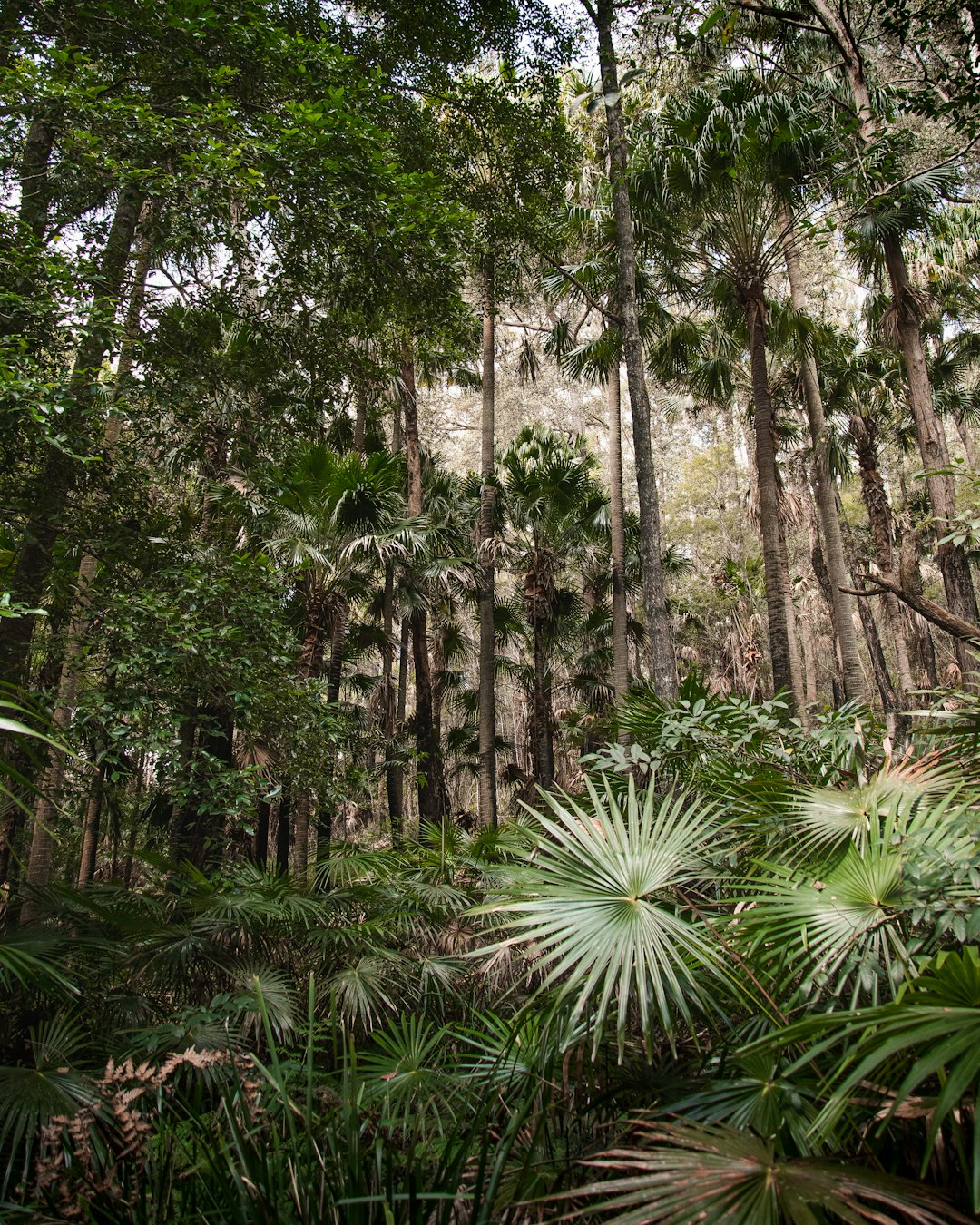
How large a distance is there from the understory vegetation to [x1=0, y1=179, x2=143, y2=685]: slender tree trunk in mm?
39

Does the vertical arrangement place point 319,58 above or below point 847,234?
below

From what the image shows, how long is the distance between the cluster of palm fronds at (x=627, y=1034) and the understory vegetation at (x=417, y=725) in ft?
0.08

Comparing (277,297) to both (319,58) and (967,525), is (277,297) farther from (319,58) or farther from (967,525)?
(967,525)

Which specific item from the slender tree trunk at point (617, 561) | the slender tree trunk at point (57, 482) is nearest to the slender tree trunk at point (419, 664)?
the slender tree trunk at point (617, 561)

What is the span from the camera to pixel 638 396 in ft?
28.1

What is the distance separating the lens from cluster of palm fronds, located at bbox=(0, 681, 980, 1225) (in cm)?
173

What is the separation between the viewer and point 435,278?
6359mm

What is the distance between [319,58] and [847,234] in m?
7.12

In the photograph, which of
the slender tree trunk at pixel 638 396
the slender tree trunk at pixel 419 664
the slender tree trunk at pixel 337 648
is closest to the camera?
the slender tree trunk at pixel 638 396

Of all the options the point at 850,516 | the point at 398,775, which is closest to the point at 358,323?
the point at 398,775

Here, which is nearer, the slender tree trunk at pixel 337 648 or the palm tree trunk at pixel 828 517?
the palm tree trunk at pixel 828 517

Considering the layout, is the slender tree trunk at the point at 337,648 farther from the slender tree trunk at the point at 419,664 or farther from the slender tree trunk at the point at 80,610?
the slender tree trunk at the point at 80,610

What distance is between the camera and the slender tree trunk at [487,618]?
502 inches

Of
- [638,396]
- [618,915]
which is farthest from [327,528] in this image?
[618,915]
